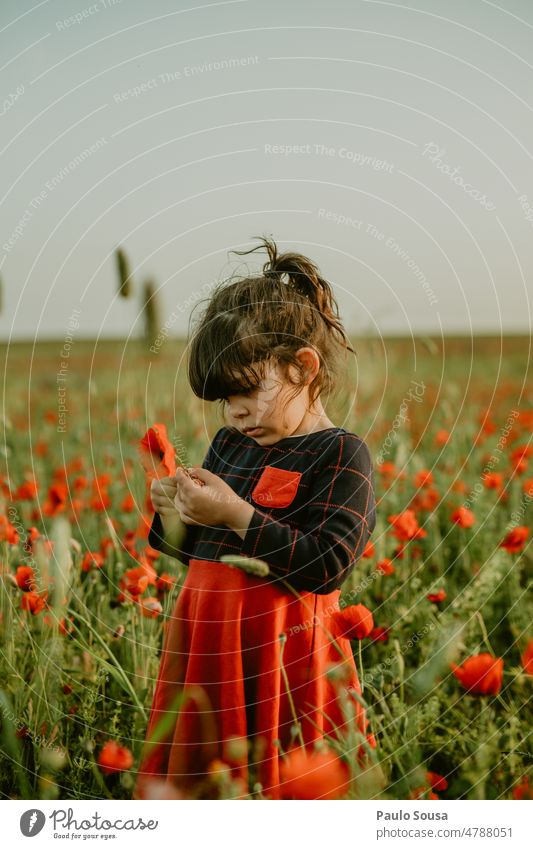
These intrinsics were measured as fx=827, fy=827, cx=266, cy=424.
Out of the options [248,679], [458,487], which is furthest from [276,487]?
[458,487]

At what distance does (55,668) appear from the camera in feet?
5.56

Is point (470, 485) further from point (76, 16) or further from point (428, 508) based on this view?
point (76, 16)

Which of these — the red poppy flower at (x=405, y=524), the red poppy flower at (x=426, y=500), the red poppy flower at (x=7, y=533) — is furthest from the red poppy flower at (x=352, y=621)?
the red poppy flower at (x=426, y=500)

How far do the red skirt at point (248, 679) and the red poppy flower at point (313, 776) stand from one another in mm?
26

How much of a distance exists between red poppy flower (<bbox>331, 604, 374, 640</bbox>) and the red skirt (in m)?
0.03

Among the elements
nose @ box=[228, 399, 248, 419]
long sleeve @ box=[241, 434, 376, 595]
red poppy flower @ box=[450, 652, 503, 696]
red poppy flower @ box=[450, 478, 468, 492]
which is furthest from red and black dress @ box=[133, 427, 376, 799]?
red poppy flower @ box=[450, 478, 468, 492]

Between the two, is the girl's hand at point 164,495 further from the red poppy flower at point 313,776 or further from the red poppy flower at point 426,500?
the red poppy flower at point 426,500

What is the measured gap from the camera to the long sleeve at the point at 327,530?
4.45 ft

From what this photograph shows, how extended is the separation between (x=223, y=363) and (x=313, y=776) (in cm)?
70

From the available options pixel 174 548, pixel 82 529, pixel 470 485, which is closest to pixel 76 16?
pixel 174 548

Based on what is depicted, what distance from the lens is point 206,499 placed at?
137 cm

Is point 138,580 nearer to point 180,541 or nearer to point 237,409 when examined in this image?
point 180,541

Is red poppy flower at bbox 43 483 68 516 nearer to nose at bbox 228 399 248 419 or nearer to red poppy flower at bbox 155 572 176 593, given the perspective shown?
red poppy flower at bbox 155 572 176 593

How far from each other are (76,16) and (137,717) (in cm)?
158
